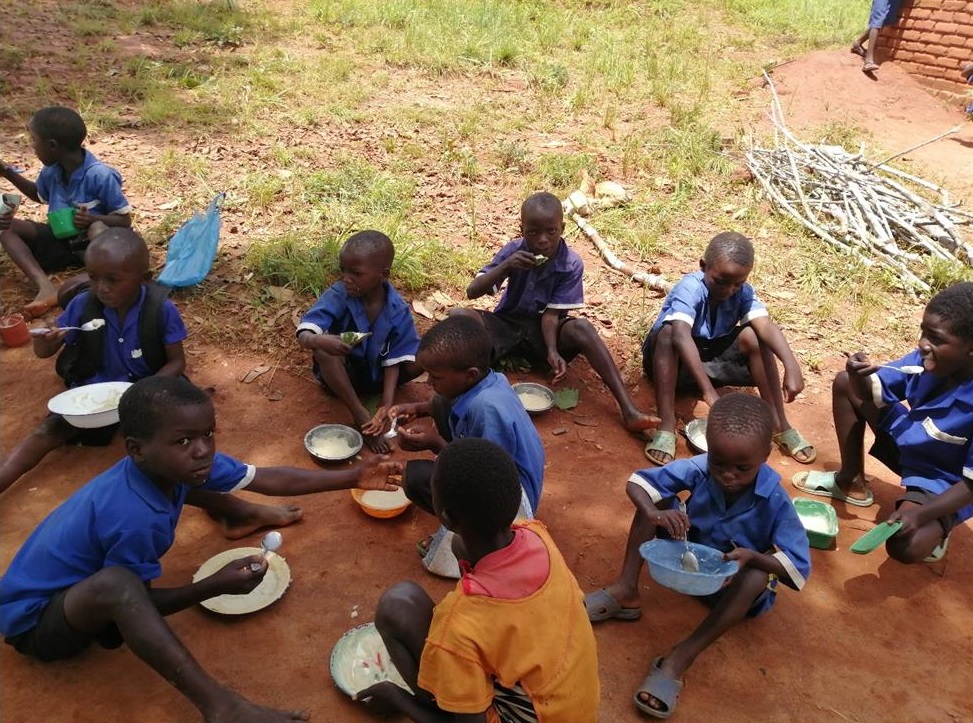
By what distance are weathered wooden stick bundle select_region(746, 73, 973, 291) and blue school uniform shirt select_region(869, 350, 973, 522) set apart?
207 cm

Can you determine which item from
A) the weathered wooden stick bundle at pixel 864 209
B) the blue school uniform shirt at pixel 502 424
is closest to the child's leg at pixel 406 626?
the blue school uniform shirt at pixel 502 424

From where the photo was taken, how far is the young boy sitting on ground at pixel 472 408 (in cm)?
242

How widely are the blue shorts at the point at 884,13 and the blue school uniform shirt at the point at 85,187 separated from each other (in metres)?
8.02

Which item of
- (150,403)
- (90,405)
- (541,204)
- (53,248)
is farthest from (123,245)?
(541,204)

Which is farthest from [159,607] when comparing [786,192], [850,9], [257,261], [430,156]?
[850,9]

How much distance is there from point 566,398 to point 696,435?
2.29 feet

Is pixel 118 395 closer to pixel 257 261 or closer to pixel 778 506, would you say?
pixel 257 261

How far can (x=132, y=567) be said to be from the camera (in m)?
2.04

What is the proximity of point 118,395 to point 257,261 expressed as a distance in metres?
1.54

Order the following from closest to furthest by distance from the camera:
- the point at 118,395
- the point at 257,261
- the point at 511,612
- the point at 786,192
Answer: the point at 511,612 → the point at 118,395 → the point at 257,261 → the point at 786,192

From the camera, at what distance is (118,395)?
116 inches

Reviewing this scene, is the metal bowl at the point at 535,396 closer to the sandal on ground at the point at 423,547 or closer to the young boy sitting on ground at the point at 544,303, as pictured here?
the young boy sitting on ground at the point at 544,303

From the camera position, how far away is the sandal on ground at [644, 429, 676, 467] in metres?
3.37

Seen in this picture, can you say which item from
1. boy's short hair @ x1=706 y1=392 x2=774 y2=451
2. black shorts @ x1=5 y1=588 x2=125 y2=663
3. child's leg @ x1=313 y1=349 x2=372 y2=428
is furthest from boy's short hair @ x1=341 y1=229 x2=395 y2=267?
black shorts @ x1=5 y1=588 x2=125 y2=663
